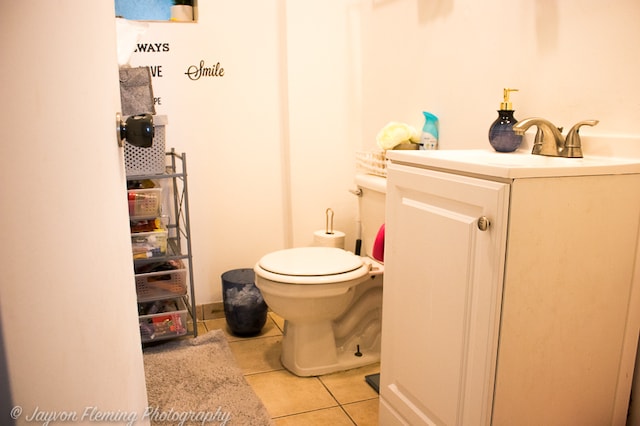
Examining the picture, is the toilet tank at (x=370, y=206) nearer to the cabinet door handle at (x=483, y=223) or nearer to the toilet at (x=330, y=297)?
Result: the toilet at (x=330, y=297)

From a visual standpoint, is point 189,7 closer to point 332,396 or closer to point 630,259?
point 332,396

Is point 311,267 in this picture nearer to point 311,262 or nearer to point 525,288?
point 311,262

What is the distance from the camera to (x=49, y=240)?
1.97 ft

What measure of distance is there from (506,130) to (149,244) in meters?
1.45

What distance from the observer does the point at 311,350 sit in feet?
7.02

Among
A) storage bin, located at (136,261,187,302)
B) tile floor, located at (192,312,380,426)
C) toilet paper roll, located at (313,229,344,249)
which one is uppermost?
toilet paper roll, located at (313,229,344,249)

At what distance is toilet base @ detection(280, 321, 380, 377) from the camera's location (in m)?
2.13

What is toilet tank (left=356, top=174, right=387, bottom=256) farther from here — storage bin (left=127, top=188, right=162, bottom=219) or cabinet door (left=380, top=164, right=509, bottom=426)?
storage bin (left=127, top=188, right=162, bottom=219)

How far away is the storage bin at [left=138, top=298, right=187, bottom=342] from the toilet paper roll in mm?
703

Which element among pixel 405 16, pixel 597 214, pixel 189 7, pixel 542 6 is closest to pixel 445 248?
pixel 597 214

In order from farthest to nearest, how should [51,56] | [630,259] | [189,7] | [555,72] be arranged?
[189,7]
[555,72]
[630,259]
[51,56]

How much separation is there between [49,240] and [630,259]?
1.23 meters

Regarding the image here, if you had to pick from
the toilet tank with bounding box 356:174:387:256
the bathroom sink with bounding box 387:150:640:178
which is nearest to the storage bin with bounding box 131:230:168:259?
the toilet tank with bounding box 356:174:387:256

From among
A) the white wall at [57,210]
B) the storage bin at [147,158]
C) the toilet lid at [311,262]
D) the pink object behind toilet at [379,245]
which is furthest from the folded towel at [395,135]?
the white wall at [57,210]
